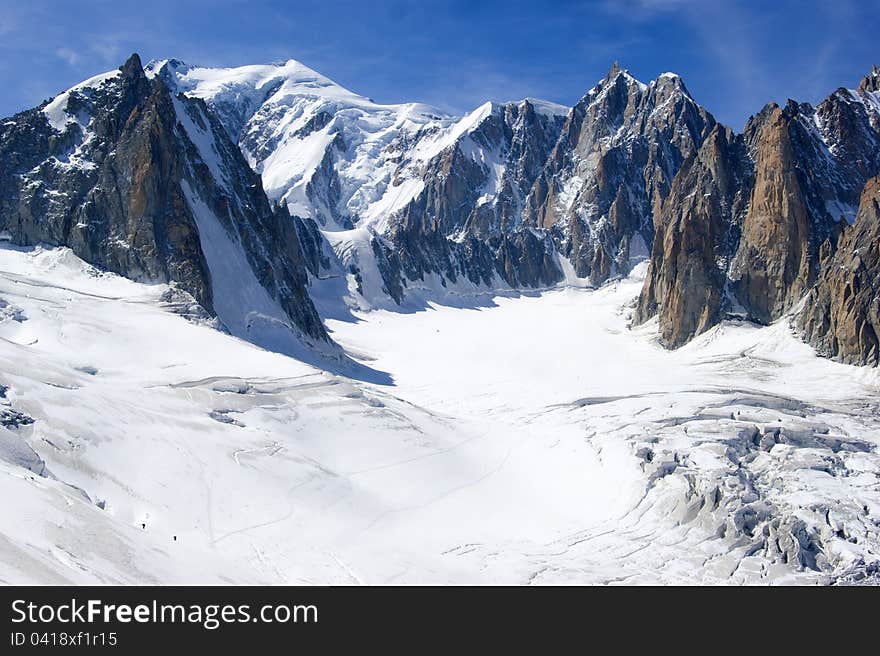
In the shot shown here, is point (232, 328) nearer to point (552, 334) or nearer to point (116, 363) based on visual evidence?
point (116, 363)

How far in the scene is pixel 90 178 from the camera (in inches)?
2598

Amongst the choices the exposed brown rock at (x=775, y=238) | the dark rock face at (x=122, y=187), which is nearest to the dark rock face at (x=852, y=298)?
the exposed brown rock at (x=775, y=238)

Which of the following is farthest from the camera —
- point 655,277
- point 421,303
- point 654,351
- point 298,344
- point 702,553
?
point 421,303

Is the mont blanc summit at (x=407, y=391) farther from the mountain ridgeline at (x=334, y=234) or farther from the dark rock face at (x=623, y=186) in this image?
the dark rock face at (x=623, y=186)

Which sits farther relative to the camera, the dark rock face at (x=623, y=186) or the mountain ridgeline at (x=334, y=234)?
the dark rock face at (x=623, y=186)

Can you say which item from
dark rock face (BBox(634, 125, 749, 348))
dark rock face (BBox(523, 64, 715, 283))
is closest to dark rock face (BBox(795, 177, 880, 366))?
dark rock face (BBox(634, 125, 749, 348))

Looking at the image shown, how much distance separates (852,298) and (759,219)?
23.5 m

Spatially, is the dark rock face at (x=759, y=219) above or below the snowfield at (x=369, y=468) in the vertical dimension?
above

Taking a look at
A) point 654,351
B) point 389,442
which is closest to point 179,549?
point 389,442

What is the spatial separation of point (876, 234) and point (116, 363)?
206 ft

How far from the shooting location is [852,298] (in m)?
72.2

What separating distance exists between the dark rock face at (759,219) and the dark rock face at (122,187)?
152ft

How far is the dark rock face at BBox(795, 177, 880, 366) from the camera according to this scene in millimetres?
69875

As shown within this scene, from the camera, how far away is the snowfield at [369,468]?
30.9 metres
